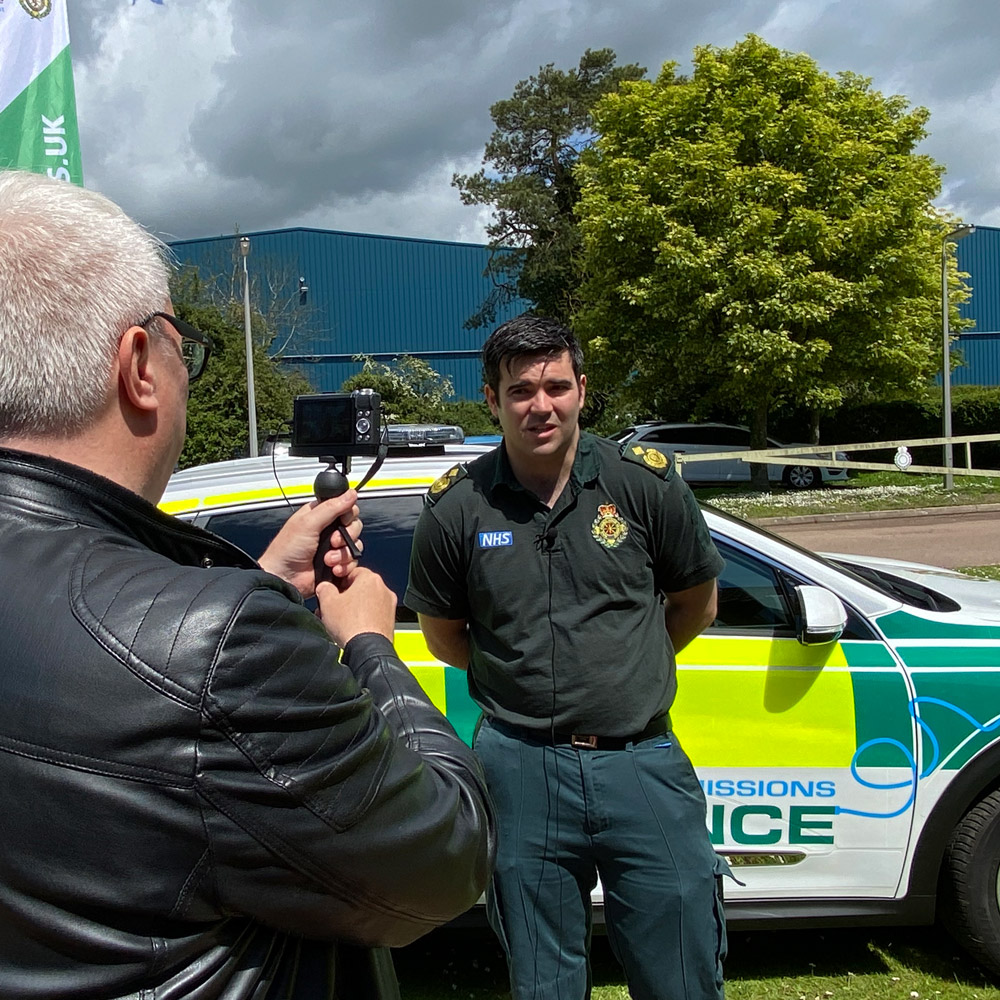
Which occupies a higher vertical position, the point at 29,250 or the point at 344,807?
the point at 29,250

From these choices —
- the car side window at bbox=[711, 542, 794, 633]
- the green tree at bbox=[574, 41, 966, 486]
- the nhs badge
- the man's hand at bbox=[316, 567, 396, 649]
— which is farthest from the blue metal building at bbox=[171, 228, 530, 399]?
the man's hand at bbox=[316, 567, 396, 649]

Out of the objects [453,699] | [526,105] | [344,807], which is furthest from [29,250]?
[526,105]

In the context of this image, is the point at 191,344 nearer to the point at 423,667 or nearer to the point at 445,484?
the point at 445,484

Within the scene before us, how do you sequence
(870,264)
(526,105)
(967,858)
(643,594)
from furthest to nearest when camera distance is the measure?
(526,105), (870,264), (967,858), (643,594)

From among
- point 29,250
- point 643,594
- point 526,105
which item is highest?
point 526,105

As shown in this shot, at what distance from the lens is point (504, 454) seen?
7.75 feet

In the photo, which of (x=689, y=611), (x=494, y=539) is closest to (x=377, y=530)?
(x=494, y=539)

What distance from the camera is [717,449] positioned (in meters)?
19.1

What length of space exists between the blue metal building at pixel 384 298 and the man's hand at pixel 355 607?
3365cm

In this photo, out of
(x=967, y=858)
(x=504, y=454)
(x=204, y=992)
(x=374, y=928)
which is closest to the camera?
(x=204, y=992)

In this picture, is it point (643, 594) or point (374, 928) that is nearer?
point (374, 928)

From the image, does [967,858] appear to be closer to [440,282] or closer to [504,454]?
[504,454]

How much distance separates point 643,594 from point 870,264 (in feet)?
56.9

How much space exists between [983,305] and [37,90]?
121ft
